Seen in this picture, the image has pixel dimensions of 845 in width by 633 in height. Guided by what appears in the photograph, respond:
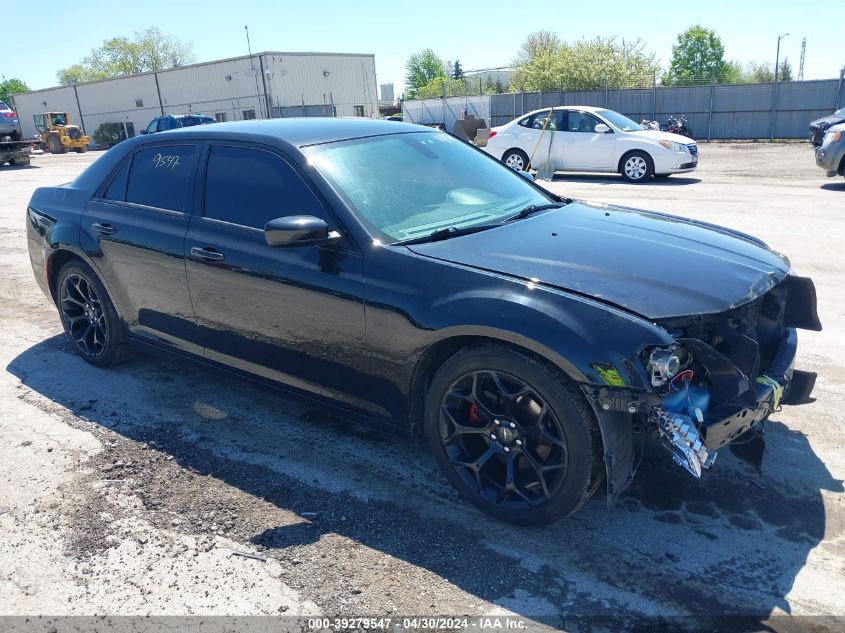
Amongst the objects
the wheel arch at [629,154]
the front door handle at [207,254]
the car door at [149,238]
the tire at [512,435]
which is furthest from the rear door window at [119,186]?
the wheel arch at [629,154]

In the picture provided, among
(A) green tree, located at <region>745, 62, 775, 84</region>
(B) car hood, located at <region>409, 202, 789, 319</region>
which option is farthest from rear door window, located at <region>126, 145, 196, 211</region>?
(A) green tree, located at <region>745, 62, 775, 84</region>

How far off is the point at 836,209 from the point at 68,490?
10.8 meters


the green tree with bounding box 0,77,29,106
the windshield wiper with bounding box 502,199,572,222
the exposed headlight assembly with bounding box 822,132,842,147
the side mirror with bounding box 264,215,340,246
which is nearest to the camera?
the side mirror with bounding box 264,215,340,246

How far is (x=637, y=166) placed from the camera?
15.0 metres

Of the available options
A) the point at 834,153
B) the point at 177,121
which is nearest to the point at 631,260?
the point at 834,153

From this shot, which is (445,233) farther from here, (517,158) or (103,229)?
(517,158)

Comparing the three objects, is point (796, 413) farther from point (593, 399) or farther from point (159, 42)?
point (159, 42)

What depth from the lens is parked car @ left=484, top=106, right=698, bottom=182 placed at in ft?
48.6

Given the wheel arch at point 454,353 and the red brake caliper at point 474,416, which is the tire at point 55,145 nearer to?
the wheel arch at point 454,353

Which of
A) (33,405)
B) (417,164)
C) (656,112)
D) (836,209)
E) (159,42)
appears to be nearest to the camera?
(417,164)

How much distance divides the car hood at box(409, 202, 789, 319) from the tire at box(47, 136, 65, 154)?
45639mm

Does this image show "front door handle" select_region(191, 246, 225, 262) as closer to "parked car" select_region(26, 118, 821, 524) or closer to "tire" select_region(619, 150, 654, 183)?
"parked car" select_region(26, 118, 821, 524)

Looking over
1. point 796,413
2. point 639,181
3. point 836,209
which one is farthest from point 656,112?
point 796,413

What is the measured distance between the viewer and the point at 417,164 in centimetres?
401
